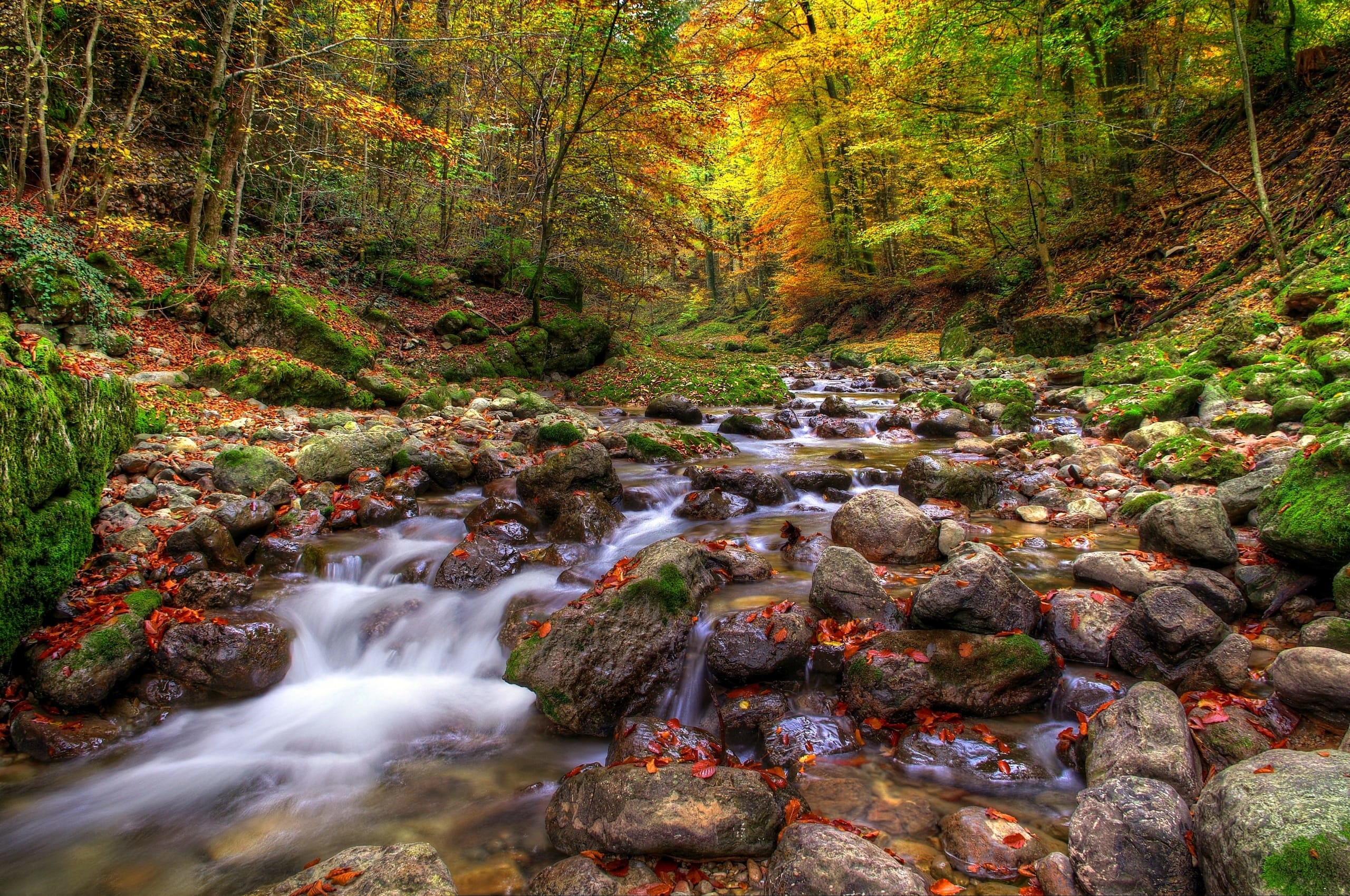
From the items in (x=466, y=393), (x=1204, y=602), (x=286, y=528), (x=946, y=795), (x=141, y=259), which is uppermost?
(x=141, y=259)

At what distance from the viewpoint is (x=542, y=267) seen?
13.9 metres

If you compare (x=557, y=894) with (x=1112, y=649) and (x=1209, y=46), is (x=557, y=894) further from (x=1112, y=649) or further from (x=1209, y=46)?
(x=1209, y=46)

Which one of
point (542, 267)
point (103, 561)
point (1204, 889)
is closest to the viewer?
point (1204, 889)

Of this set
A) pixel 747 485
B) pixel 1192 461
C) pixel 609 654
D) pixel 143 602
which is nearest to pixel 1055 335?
pixel 1192 461

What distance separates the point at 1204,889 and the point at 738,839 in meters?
1.68

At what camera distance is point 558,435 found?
370 inches

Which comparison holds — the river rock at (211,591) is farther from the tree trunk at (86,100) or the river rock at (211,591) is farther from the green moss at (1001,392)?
the green moss at (1001,392)

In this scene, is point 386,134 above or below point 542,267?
above

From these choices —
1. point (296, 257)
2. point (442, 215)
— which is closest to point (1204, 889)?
point (296, 257)

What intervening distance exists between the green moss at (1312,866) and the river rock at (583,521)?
5164 mm

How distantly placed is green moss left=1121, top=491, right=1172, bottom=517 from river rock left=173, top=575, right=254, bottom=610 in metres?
7.91

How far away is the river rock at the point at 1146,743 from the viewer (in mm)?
2713

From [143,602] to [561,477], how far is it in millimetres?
3604

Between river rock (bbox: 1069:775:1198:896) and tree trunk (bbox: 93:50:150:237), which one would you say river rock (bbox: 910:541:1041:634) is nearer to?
river rock (bbox: 1069:775:1198:896)
